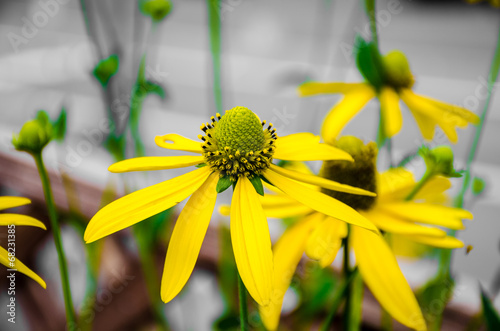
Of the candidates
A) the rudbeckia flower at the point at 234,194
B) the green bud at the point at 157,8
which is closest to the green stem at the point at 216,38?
the green bud at the point at 157,8

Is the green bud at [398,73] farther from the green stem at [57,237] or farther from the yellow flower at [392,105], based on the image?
the green stem at [57,237]

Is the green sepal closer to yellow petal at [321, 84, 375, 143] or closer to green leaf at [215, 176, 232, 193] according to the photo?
yellow petal at [321, 84, 375, 143]

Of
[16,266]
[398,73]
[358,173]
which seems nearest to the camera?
[16,266]

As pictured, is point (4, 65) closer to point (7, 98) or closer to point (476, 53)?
point (7, 98)

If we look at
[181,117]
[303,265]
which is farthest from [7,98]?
[303,265]

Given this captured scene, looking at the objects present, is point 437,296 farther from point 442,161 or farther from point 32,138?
point 32,138

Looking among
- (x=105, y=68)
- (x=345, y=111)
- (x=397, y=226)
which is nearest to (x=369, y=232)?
(x=397, y=226)

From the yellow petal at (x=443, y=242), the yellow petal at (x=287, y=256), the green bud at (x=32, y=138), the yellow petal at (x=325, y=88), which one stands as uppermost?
the yellow petal at (x=325, y=88)
